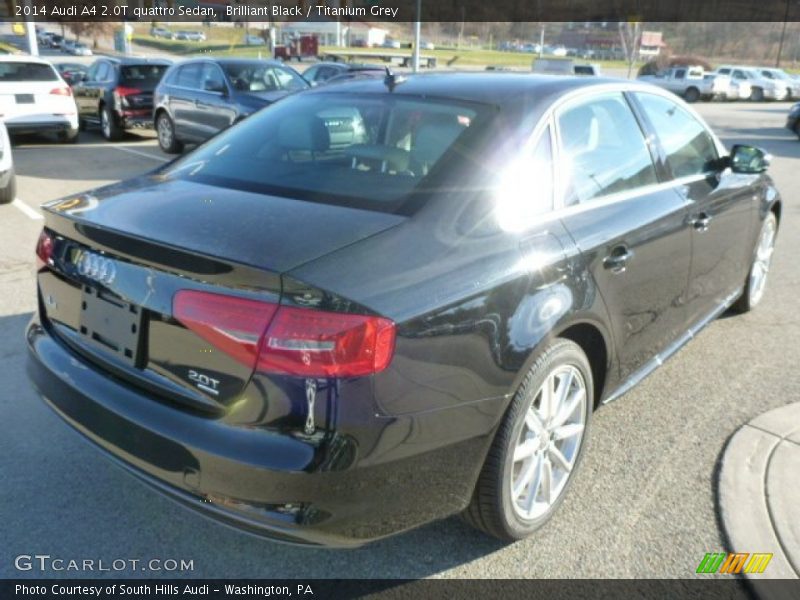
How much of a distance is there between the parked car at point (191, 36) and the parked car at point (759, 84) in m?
55.6

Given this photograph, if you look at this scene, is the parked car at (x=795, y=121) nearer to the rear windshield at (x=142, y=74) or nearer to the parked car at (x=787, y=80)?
the rear windshield at (x=142, y=74)

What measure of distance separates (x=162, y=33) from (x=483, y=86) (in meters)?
86.8

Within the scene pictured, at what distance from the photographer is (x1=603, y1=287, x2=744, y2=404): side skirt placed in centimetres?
315

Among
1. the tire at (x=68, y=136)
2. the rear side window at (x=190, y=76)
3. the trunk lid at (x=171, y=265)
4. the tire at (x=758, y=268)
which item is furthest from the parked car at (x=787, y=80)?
the trunk lid at (x=171, y=265)

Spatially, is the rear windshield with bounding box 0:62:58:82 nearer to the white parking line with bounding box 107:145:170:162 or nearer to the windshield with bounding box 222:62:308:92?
the white parking line with bounding box 107:145:170:162

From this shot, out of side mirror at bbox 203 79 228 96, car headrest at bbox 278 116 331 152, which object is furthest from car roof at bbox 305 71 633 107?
side mirror at bbox 203 79 228 96

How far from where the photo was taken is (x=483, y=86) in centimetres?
303

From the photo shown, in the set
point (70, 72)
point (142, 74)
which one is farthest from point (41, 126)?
point (70, 72)

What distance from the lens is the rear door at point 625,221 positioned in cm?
282

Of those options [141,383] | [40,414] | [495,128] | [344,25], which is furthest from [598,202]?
[344,25]

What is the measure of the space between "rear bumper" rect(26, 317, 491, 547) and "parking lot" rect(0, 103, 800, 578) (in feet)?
1.46

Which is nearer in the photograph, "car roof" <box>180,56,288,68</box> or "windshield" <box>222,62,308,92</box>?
"windshield" <box>222,62,308,92</box>

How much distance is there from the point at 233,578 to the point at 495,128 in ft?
6.08

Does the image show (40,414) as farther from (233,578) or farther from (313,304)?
(313,304)
